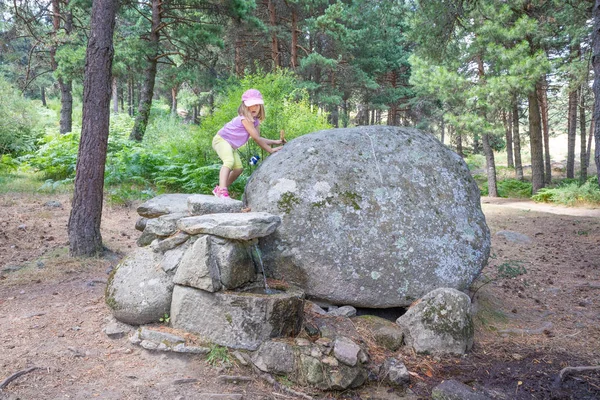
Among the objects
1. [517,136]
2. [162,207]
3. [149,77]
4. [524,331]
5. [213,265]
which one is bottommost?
[524,331]

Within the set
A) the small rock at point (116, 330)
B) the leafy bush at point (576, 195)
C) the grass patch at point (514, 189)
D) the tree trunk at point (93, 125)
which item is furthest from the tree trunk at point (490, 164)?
the small rock at point (116, 330)

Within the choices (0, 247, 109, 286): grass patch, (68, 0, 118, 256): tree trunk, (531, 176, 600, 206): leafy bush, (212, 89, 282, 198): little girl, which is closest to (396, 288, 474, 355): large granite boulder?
(212, 89, 282, 198): little girl

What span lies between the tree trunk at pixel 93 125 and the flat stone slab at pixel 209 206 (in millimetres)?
1839

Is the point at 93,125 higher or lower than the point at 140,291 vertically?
higher

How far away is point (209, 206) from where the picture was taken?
395cm

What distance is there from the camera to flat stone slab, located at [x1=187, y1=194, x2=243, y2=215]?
12.9 feet

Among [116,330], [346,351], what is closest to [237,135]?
[116,330]

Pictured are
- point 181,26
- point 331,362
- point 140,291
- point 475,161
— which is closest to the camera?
point 331,362

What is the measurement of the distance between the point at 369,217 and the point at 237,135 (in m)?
1.94

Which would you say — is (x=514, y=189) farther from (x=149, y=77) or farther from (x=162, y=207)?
(x=162, y=207)

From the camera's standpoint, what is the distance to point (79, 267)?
193 inches

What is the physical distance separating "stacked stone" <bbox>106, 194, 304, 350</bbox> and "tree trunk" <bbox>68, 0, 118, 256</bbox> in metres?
1.74

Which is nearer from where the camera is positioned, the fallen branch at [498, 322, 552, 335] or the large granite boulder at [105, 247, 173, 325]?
the large granite boulder at [105, 247, 173, 325]

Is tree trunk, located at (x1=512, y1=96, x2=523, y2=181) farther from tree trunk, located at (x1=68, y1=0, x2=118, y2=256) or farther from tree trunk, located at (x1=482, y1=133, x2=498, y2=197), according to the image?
tree trunk, located at (x1=68, y1=0, x2=118, y2=256)
